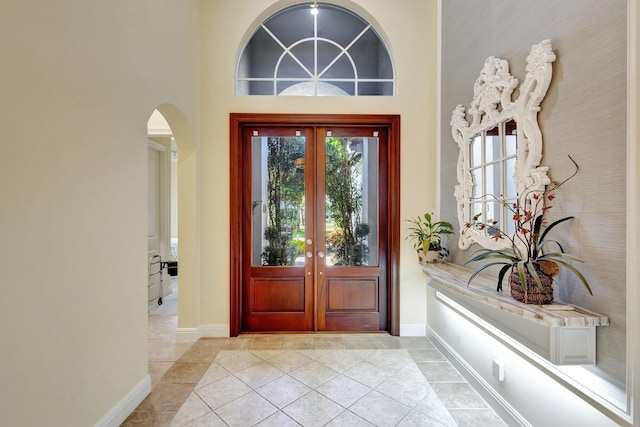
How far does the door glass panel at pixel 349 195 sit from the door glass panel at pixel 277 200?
1.07ft

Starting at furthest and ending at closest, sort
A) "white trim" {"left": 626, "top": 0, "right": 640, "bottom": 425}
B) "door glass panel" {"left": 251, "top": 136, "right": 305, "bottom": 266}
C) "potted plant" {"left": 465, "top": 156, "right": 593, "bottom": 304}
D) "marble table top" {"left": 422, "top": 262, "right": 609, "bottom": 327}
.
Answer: "door glass panel" {"left": 251, "top": 136, "right": 305, "bottom": 266}
"potted plant" {"left": 465, "top": 156, "right": 593, "bottom": 304}
"marble table top" {"left": 422, "top": 262, "right": 609, "bottom": 327}
"white trim" {"left": 626, "top": 0, "right": 640, "bottom": 425}

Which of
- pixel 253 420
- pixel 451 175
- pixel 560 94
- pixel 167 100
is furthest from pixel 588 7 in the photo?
pixel 253 420

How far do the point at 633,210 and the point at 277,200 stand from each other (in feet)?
9.01

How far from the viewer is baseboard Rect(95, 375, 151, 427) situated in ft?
5.61

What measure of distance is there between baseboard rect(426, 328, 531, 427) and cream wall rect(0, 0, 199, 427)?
2.50 meters

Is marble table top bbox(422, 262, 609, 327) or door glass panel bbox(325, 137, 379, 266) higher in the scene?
door glass panel bbox(325, 137, 379, 266)

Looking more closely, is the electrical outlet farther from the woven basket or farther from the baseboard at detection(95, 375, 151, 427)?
the baseboard at detection(95, 375, 151, 427)

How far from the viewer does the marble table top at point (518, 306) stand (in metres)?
1.21

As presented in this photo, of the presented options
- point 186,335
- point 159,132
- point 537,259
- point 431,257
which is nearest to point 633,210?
point 537,259

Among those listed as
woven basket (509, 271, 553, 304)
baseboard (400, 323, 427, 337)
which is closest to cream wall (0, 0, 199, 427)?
woven basket (509, 271, 553, 304)

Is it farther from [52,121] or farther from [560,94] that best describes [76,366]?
[560,94]

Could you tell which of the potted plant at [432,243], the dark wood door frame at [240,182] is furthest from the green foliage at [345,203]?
the potted plant at [432,243]

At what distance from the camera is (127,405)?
6.17 feet

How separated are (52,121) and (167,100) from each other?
118 cm
